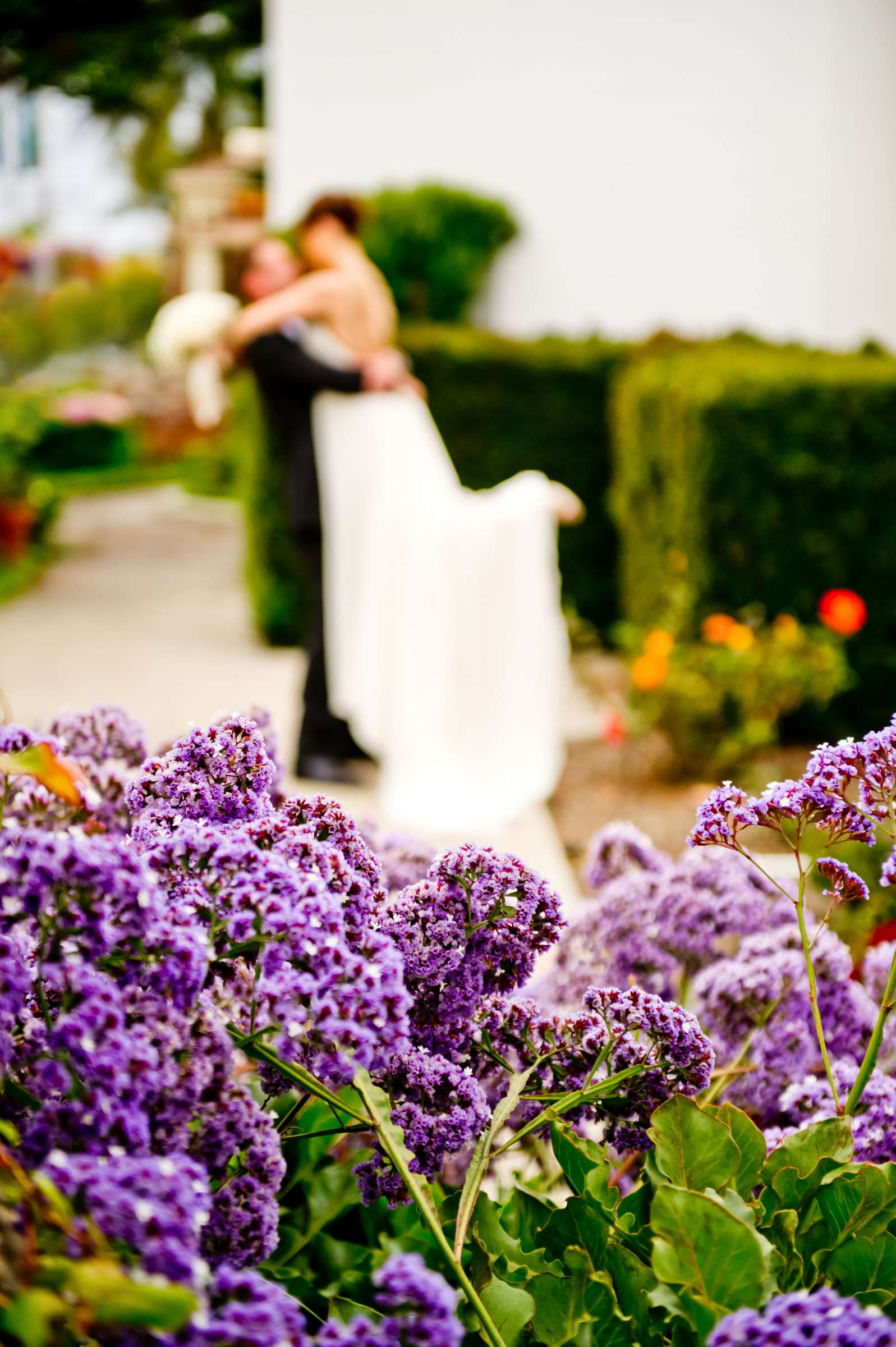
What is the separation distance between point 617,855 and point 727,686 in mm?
3902

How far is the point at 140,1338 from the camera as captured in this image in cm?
68

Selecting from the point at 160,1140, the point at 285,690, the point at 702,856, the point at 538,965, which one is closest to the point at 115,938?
the point at 160,1140

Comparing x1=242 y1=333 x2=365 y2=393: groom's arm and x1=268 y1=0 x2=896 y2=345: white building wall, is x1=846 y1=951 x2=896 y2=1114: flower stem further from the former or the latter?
x1=268 y1=0 x2=896 y2=345: white building wall

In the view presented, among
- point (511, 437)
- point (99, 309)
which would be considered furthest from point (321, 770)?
point (99, 309)

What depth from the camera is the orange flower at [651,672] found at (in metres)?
5.47

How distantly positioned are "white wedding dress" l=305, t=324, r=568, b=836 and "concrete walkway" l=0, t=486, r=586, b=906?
25 cm

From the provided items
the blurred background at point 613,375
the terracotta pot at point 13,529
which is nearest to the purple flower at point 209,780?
the blurred background at point 613,375

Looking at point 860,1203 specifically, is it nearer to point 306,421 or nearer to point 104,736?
point 104,736

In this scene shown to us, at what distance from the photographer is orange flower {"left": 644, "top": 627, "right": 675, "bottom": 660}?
5602mm

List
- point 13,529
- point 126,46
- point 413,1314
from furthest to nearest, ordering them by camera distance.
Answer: point 126,46, point 13,529, point 413,1314

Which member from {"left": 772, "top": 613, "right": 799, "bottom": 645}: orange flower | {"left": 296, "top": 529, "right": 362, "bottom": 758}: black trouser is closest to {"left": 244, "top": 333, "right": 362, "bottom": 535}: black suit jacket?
{"left": 296, "top": 529, "right": 362, "bottom": 758}: black trouser

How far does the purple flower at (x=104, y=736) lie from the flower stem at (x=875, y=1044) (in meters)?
0.78

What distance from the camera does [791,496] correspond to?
20.1 ft

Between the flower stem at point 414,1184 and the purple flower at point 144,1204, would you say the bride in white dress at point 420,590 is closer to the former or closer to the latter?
the flower stem at point 414,1184
